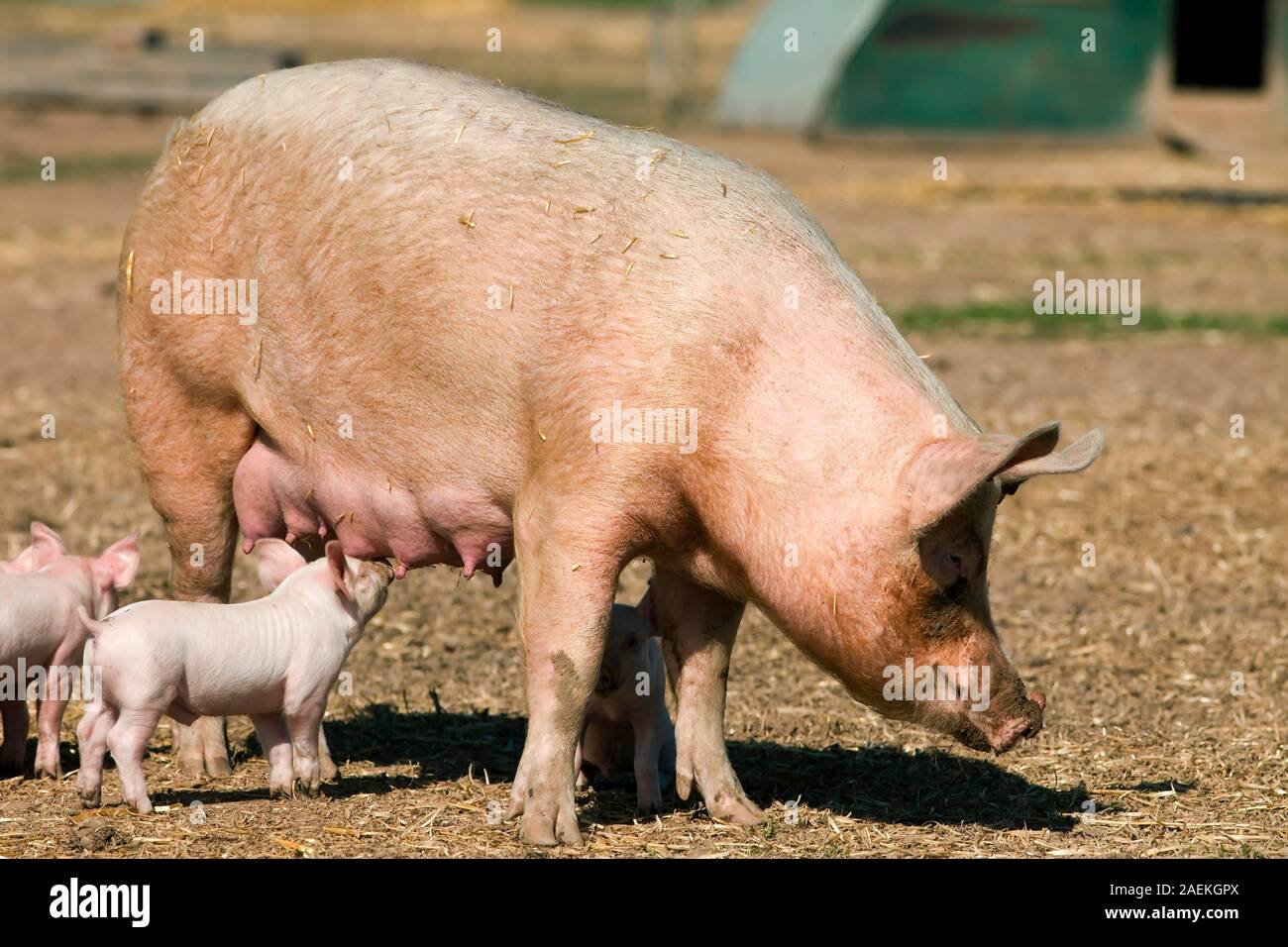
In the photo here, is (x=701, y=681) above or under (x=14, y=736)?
above

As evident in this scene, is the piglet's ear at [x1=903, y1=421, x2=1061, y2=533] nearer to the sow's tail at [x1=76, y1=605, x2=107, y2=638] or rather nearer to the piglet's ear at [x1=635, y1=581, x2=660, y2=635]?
the piglet's ear at [x1=635, y1=581, x2=660, y2=635]

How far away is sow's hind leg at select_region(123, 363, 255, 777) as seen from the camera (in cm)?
555

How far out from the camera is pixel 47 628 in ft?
16.9

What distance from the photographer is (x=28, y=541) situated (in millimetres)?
7969

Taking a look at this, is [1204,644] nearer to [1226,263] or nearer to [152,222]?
[152,222]

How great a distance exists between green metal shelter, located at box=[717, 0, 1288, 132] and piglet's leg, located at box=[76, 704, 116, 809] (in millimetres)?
18258

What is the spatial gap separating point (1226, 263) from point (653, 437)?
12.1m

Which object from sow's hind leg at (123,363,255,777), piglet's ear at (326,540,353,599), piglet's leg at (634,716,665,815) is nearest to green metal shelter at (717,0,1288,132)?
sow's hind leg at (123,363,255,777)

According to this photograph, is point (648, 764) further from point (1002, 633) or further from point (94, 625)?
point (1002, 633)

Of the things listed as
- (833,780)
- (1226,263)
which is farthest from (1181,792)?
(1226,263)

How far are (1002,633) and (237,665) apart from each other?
3314 mm

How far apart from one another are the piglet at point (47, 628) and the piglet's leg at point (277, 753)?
1.79ft

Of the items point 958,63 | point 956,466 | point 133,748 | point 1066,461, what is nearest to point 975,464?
point 956,466

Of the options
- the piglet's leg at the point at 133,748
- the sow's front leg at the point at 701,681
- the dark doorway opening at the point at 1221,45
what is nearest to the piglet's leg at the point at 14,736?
the piglet's leg at the point at 133,748
